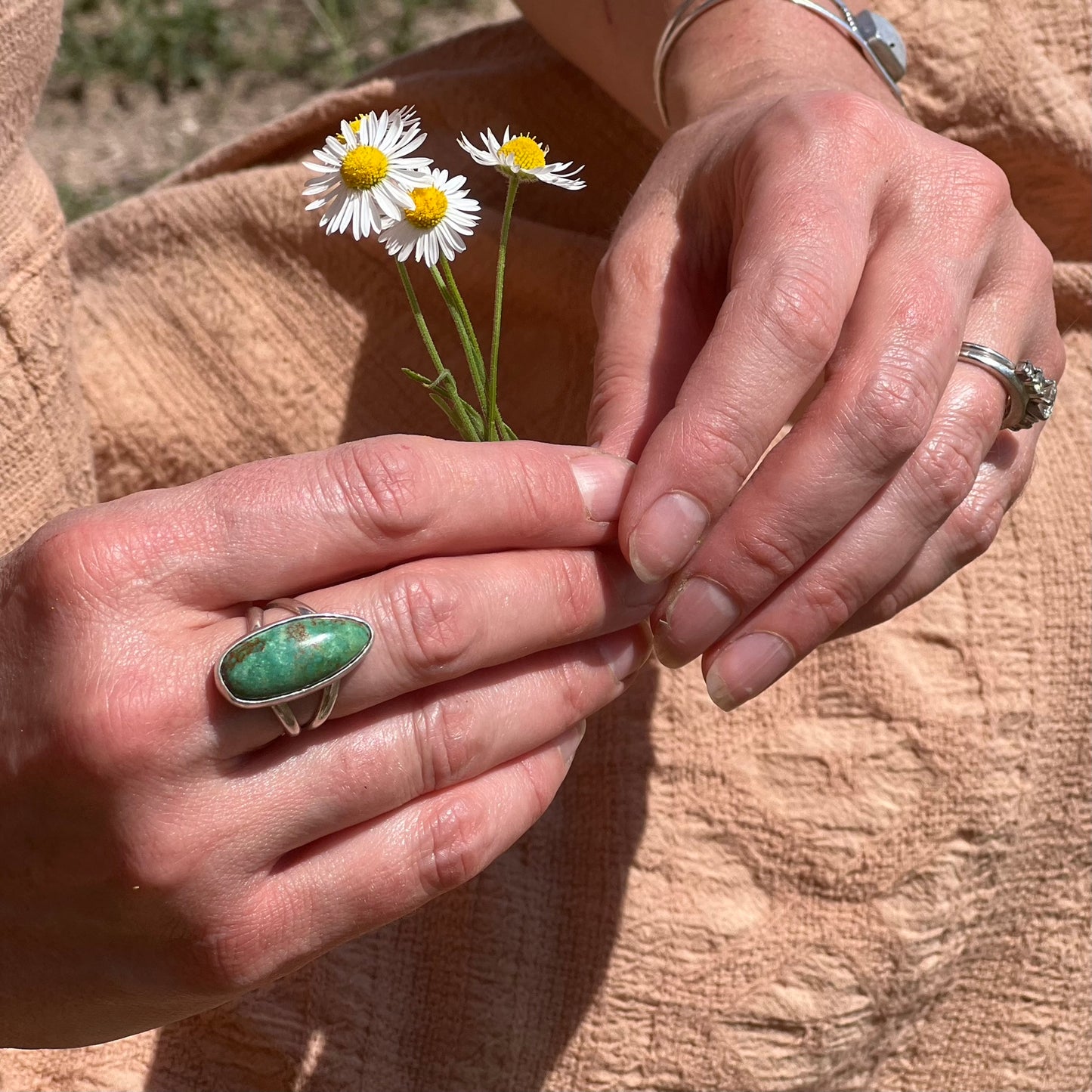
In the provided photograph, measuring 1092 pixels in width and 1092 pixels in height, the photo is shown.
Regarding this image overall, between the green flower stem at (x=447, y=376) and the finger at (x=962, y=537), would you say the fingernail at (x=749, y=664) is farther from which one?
the green flower stem at (x=447, y=376)

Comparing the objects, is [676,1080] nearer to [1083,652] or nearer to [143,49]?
[1083,652]

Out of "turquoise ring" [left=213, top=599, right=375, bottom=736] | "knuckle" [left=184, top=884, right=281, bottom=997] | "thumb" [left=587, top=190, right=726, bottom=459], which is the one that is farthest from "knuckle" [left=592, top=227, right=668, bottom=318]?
"knuckle" [left=184, top=884, right=281, bottom=997]

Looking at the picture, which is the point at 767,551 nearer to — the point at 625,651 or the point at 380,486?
the point at 625,651

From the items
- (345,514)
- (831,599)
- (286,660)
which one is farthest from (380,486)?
(831,599)

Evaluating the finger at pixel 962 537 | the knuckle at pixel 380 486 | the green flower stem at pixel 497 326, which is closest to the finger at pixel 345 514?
the knuckle at pixel 380 486

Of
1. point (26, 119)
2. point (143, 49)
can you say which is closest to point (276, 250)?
point (26, 119)

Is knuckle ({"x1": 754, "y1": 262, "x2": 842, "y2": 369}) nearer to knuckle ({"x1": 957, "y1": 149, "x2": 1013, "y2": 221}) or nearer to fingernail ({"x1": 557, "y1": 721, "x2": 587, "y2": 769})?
knuckle ({"x1": 957, "y1": 149, "x2": 1013, "y2": 221})
